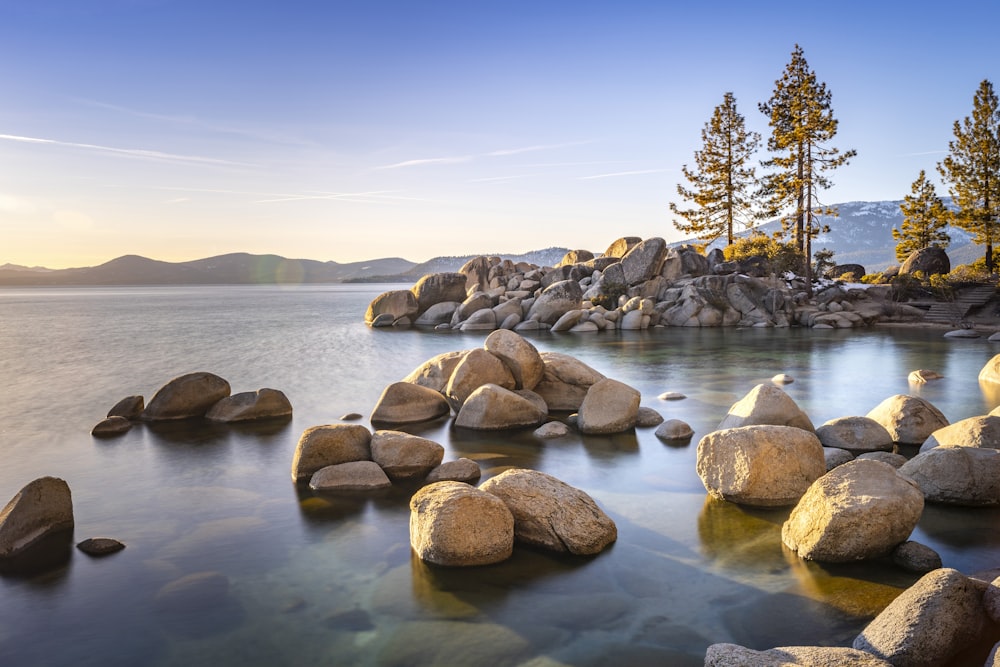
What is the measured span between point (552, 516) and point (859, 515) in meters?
3.31

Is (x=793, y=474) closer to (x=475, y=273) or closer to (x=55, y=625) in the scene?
(x=55, y=625)

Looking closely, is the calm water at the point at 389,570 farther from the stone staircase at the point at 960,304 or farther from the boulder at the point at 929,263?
the boulder at the point at 929,263

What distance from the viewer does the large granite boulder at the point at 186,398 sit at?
15.9m

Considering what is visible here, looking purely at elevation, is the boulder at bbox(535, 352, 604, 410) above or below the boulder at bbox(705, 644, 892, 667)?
above

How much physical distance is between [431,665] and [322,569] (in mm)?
2519

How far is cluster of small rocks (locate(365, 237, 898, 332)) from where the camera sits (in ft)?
134

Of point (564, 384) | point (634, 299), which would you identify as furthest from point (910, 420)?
point (634, 299)

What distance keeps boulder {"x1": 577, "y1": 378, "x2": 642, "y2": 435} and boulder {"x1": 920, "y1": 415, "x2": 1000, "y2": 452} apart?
529cm

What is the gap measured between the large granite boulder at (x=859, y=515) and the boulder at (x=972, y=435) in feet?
9.45

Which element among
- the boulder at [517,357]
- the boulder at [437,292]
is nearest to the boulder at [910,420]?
the boulder at [517,357]

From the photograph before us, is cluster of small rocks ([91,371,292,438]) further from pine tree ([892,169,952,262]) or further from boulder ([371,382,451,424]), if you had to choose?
pine tree ([892,169,952,262])

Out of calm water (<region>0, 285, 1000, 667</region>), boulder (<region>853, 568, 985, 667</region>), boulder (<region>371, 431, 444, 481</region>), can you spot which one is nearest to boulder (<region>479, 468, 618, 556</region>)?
calm water (<region>0, 285, 1000, 667</region>)

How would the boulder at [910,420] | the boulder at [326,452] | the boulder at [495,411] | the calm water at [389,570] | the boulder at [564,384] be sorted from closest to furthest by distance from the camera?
the calm water at [389,570] < the boulder at [326,452] < the boulder at [910,420] < the boulder at [495,411] < the boulder at [564,384]

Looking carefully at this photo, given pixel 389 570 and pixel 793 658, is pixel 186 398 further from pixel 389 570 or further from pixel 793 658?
pixel 793 658
